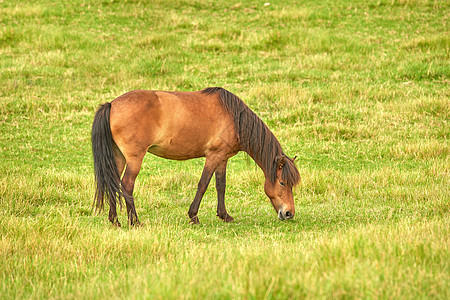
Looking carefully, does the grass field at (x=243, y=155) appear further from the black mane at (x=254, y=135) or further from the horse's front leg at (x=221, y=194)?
the black mane at (x=254, y=135)

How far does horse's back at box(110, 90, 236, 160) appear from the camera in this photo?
691cm

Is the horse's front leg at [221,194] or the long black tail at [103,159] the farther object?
the horse's front leg at [221,194]

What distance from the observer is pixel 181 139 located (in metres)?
7.26

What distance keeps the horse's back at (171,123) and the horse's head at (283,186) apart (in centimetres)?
78

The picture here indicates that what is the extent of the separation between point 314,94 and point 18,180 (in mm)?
8555

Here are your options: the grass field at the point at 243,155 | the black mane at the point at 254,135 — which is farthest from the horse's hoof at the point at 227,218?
the black mane at the point at 254,135

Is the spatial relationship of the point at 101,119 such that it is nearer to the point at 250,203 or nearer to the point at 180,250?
the point at 180,250

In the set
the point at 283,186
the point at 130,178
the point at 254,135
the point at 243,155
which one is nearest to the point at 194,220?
the point at 130,178

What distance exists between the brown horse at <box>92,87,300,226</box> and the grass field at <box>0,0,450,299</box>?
0.53m

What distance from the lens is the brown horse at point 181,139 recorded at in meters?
6.87

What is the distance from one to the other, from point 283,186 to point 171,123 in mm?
1800

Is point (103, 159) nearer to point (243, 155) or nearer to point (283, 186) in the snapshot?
point (283, 186)


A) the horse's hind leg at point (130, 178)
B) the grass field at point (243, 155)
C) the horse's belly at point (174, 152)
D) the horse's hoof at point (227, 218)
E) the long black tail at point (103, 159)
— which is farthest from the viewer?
the horse's hoof at point (227, 218)

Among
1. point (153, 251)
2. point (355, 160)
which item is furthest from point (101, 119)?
point (355, 160)
